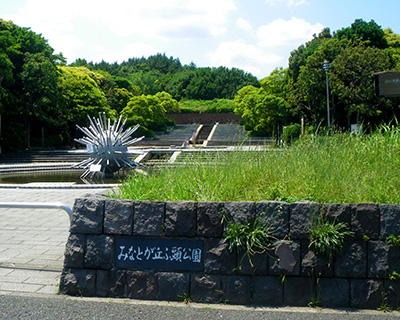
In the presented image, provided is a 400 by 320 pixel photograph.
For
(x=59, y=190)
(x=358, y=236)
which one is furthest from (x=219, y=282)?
(x=59, y=190)

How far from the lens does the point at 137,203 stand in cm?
379

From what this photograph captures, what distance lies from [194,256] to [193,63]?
385 ft

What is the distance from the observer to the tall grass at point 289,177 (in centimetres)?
392

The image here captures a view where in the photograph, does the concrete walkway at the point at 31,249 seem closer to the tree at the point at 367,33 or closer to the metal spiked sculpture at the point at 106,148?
the metal spiked sculpture at the point at 106,148

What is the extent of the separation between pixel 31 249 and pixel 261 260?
11.6 ft

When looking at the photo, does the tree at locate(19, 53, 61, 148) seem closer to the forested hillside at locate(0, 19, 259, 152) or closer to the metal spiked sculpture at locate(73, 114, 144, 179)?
the forested hillside at locate(0, 19, 259, 152)

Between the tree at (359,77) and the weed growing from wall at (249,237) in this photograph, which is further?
the tree at (359,77)

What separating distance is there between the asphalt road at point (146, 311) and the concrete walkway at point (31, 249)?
40cm

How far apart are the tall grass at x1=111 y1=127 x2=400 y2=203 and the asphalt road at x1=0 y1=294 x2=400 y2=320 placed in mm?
996

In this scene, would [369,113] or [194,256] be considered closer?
[194,256]

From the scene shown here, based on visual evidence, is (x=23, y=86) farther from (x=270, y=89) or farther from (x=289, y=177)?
(x=289, y=177)

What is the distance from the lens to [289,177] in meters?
4.22

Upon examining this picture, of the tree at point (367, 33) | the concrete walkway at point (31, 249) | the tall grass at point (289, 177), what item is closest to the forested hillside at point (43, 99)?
the concrete walkway at point (31, 249)

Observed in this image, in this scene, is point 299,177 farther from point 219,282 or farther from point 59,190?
A: point 59,190
